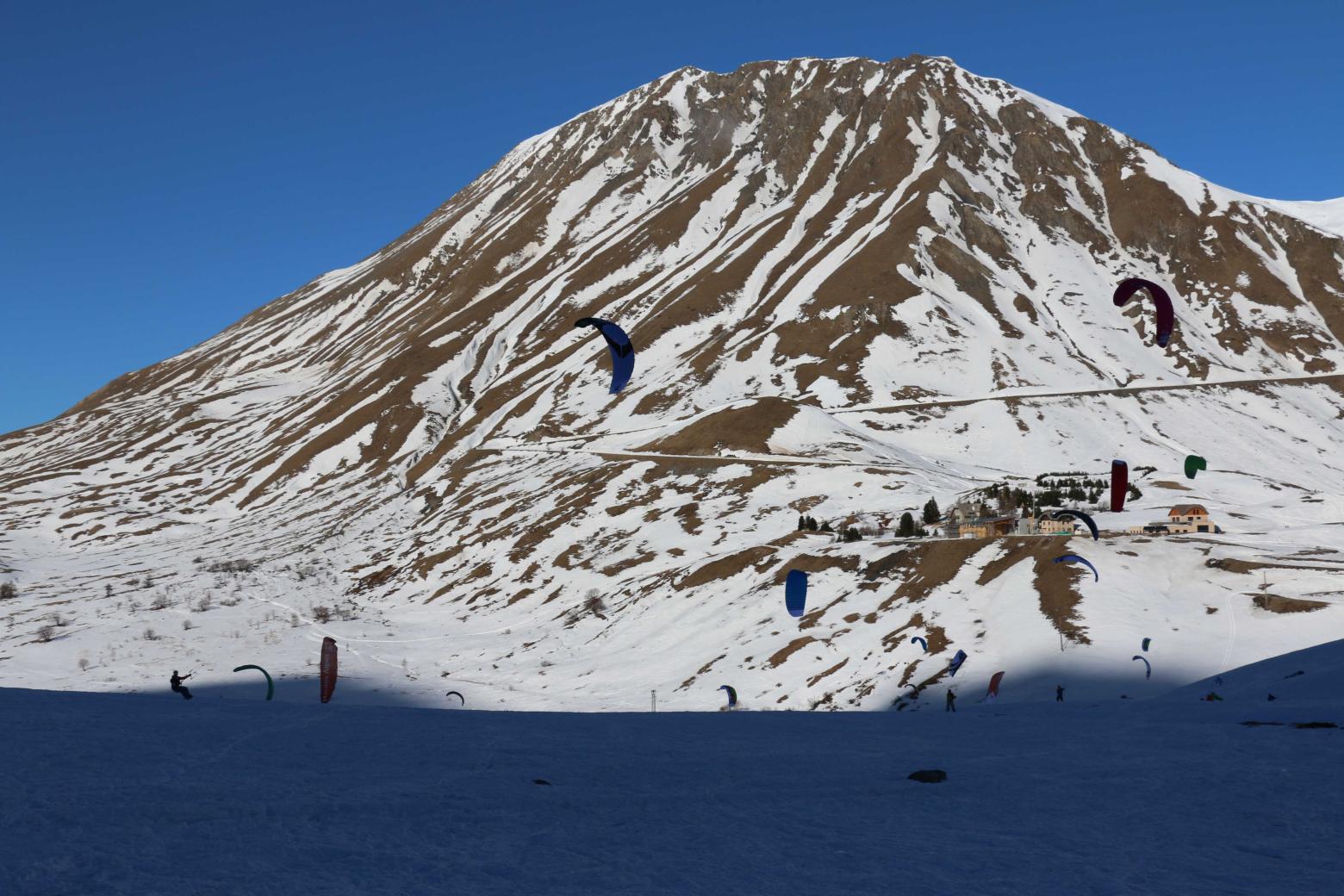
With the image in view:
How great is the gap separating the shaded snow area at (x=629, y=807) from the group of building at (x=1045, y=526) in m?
69.1

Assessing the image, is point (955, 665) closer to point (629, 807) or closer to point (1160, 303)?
point (1160, 303)

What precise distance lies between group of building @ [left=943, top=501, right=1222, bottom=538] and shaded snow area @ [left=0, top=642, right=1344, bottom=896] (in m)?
69.1

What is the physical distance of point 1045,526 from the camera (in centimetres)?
8962

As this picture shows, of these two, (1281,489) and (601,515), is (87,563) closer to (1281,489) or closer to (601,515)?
(601,515)

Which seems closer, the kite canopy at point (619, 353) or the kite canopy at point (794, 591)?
the kite canopy at point (619, 353)

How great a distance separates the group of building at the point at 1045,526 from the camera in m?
87.3

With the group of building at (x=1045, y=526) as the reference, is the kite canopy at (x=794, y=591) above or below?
below

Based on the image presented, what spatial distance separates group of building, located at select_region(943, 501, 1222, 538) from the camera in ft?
286

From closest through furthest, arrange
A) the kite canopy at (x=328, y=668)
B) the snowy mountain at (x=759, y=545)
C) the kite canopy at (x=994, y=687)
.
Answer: the kite canopy at (x=328, y=668) < the kite canopy at (x=994, y=687) < the snowy mountain at (x=759, y=545)

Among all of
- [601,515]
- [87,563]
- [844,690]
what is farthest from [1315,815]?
[87,563]

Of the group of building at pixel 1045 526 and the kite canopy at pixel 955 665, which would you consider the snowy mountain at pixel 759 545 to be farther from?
the group of building at pixel 1045 526

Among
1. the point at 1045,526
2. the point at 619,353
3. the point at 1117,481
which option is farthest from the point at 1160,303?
the point at 1045,526

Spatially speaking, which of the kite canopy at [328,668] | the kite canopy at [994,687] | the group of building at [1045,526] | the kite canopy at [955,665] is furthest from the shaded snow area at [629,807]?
the group of building at [1045,526]

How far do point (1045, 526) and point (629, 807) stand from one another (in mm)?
81688
